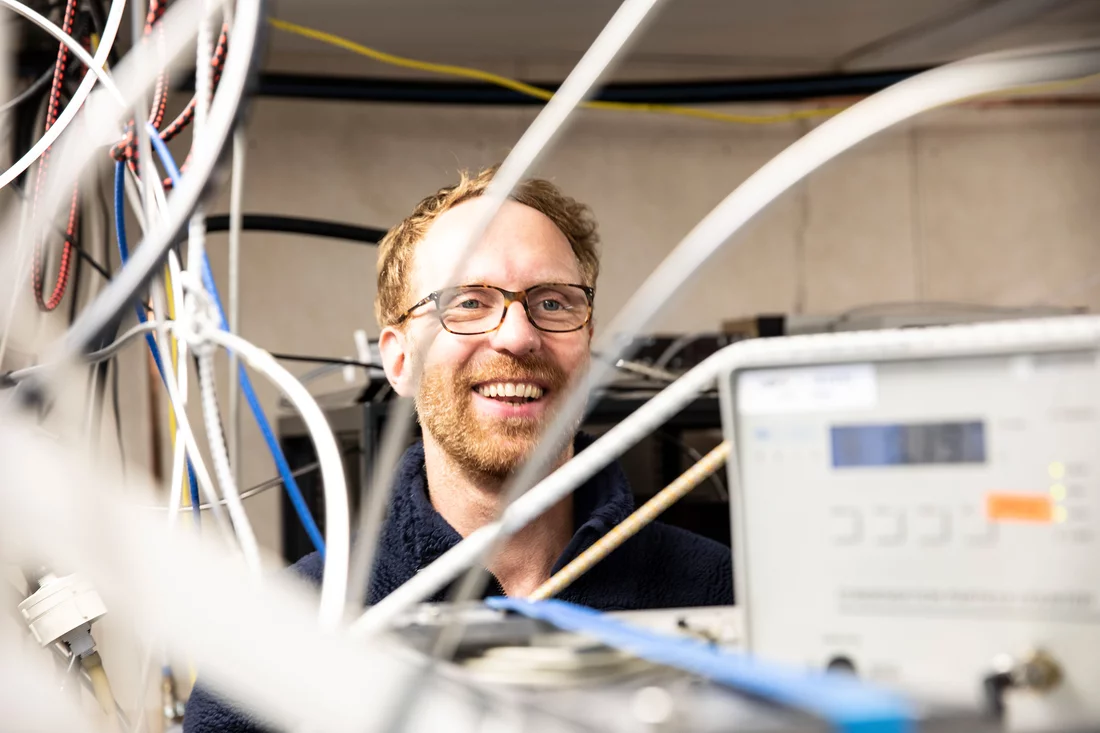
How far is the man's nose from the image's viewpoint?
3.95 ft

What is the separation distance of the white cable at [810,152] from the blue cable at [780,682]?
0.19 feet

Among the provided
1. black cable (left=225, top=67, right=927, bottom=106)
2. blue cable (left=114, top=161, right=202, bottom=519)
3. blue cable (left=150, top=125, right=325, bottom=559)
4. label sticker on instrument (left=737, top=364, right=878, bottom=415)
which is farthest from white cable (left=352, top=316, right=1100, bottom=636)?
black cable (left=225, top=67, right=927, bottom=106)

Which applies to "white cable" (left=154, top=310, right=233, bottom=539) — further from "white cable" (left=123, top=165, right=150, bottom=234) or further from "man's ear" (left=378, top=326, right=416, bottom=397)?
"man's ear" (left=378, top=326, right=416, bottom=397)

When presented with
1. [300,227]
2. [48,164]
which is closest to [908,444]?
[48,164]

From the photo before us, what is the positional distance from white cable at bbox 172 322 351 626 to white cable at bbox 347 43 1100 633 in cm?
6

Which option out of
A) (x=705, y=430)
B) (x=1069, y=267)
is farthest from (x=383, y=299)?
(x=1069, y=267)

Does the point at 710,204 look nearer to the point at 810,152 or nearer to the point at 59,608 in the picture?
the point at 59,608

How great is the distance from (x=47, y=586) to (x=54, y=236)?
644 mm

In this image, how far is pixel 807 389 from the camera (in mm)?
350

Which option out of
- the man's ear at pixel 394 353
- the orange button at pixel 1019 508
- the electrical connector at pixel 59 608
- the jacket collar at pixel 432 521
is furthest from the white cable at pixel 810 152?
the man's ear at pixel 394 353

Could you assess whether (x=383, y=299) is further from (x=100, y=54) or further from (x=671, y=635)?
(x=671, y=635)

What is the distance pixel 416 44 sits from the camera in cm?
224

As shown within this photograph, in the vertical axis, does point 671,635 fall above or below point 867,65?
below

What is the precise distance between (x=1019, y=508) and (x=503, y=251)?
952mm
